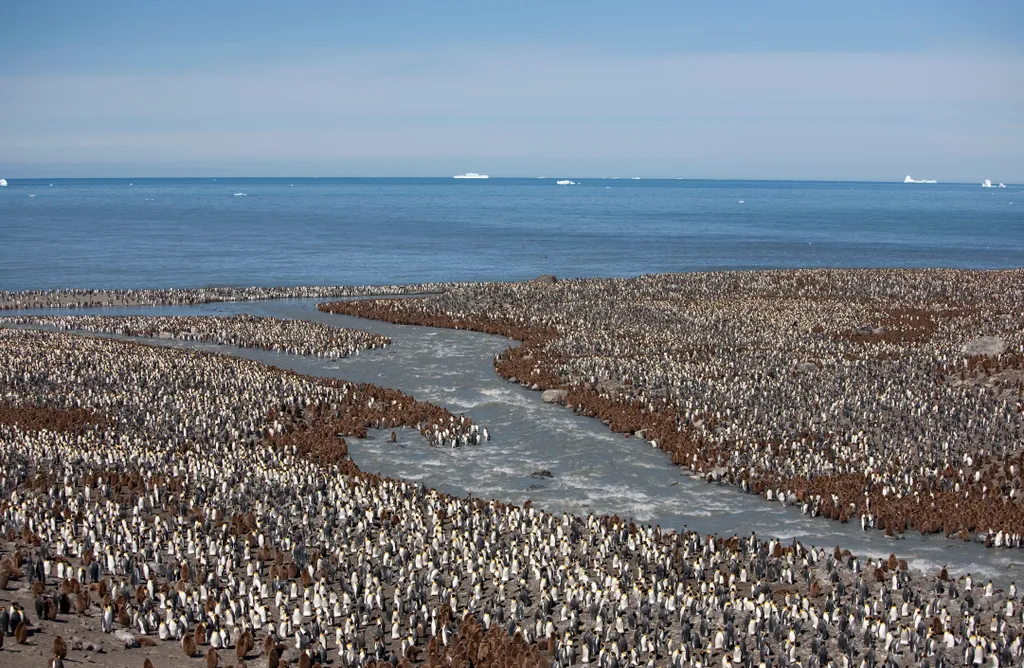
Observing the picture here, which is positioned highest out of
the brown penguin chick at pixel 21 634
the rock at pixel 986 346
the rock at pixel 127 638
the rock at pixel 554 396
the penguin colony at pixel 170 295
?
the rock at pixel 986 346

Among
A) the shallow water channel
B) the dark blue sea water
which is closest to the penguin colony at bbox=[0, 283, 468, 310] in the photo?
the dark blue sea water

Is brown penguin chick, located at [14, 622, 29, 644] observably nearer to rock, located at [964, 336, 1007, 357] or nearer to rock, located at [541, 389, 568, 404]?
rock, located at [541, 389, 568, 404]

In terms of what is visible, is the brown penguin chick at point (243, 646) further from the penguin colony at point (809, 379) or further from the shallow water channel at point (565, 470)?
the penguin colony at point (809, 379)

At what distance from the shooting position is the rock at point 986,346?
30472mm

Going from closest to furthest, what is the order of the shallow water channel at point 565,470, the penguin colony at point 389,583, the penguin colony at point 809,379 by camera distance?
the penguin colony at point 389,583 → the shallow water channel at point 565,470 → the penguin colony at point 809,379

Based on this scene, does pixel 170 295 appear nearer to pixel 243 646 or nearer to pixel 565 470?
pixel 565 470

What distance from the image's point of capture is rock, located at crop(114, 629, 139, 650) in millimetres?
13219

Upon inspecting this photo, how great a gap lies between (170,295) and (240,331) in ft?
52.2

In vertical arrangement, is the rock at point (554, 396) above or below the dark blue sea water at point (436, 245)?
below

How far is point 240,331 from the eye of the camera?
131ft

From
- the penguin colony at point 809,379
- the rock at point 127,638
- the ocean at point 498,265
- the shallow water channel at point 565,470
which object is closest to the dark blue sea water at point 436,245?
the ocean at point 498,265

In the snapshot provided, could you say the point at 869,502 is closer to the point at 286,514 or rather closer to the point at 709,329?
the point at 286,514

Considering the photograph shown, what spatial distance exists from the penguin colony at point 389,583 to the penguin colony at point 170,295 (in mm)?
31173

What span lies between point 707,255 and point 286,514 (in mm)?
76406
